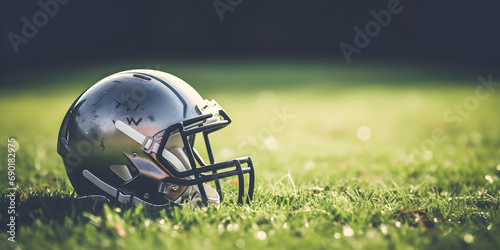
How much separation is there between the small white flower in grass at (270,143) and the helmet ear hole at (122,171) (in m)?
2.34

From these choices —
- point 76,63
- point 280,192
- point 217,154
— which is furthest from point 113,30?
point 280,192

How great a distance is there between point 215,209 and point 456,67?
32.4 ft

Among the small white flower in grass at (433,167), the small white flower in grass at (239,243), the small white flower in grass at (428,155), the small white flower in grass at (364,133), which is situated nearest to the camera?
the small white flower in grass at (239,243)

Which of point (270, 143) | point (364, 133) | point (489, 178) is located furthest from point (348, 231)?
point (364, 133)

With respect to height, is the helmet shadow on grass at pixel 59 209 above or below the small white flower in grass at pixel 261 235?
below

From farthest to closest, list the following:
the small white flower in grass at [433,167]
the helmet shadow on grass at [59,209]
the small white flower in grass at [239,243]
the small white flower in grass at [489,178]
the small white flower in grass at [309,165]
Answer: the small white flower in grass at [309,165]
the small white flower in grass at [433,167]
the small white flower in grass at [489,178]
the helmet shadow on grass at [59,209]
the small white flower in grass at [239,243]

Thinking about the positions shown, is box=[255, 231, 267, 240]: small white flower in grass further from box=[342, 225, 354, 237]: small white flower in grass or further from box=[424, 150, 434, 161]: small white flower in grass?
box=[424, 150, 434, 161]: small white flower in grass

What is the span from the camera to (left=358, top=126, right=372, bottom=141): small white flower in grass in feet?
16.1

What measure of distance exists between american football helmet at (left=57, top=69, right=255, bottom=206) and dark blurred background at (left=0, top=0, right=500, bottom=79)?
874 centimetres

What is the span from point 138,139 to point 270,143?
105 inches

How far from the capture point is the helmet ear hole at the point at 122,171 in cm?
229

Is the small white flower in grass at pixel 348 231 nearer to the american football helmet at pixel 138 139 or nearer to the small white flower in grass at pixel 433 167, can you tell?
the american football helmet at pixel 138 139

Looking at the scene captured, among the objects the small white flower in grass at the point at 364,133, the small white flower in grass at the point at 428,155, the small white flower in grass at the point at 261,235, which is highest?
the small white flower in grass at the point at 364,133

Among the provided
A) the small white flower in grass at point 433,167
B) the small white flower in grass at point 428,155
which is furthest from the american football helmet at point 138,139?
the small white flower in grass at point 428,155
